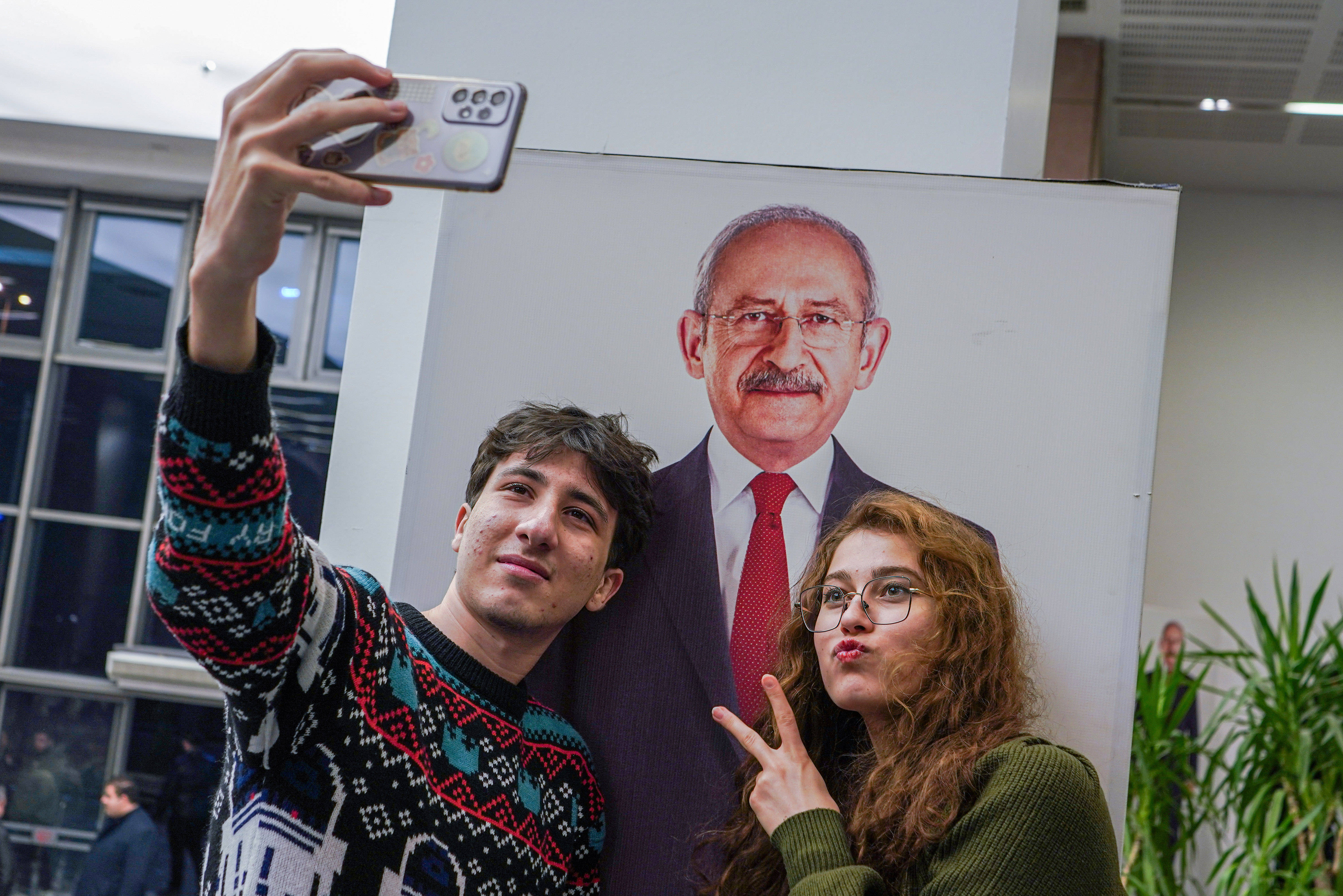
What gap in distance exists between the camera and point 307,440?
21.7ft

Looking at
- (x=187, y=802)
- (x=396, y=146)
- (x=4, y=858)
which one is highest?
(x=396, y=146)

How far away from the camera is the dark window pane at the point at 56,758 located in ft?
21.4

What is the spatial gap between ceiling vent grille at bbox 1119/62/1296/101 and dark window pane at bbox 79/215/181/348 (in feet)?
17.3

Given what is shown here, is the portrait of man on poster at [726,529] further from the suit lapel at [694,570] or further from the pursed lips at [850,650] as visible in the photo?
the pursed lips at [850,650]

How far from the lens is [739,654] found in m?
1.40

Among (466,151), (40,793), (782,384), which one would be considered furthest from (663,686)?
(40,793)

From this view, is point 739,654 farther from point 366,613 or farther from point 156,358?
point 156,358

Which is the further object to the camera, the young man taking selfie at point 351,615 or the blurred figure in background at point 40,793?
the blurred figure in background at point 40,793

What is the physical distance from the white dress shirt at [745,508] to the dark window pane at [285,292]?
5.85 meters

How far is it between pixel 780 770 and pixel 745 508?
0.33m

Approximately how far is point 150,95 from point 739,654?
4.92 m

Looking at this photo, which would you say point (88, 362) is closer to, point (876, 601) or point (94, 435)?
point (94, 435)

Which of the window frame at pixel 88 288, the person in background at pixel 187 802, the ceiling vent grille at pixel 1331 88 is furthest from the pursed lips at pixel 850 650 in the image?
the window frame at pixel 88 288

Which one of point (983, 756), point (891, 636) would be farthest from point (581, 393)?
point (983, 756)
